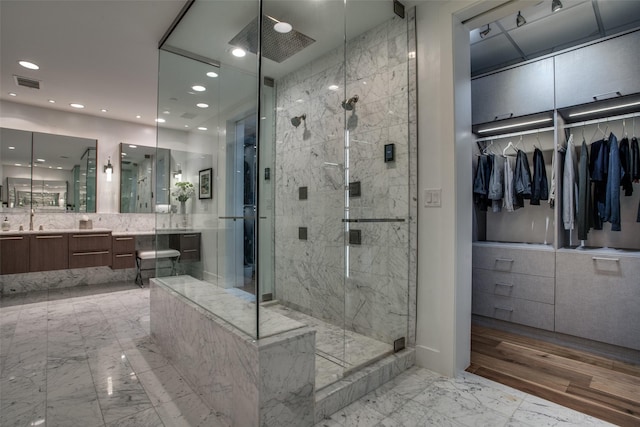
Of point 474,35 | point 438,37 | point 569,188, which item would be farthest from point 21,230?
point 569,188

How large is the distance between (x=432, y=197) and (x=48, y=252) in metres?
4.65

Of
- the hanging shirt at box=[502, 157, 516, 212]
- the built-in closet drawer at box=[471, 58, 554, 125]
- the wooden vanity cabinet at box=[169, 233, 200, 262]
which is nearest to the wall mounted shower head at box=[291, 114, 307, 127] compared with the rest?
the wooden vanity cabinet at box=[169, 233, 200, 262]

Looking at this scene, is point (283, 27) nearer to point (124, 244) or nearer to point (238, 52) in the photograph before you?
point (238, 52)

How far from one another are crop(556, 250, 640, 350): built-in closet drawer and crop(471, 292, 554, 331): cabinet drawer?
3.7 inches

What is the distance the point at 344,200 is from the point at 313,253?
638 mm

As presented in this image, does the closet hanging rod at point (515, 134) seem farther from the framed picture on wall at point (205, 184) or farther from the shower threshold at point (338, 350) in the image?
the framed picture on wall at point (205, 184)

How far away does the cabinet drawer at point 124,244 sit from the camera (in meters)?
4.50

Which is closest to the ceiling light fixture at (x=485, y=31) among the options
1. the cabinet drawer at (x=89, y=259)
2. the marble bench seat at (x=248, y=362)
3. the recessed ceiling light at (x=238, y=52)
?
the recessed ceiling light at (x=238, y=52)

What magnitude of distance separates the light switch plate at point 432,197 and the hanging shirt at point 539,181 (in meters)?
1.61

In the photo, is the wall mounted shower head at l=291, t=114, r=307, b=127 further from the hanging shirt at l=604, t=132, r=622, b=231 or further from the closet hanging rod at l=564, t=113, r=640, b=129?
the hanging shirt at l=604, t=132, r=622, b=231

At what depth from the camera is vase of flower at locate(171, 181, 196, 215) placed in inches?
110

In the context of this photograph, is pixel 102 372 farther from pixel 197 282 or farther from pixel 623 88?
pixel 623 88

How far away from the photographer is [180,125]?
2.92m

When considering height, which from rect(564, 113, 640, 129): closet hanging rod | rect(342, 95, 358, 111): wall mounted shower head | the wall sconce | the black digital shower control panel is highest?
rect(342, 95, 358, 111): wall mounted shower head
